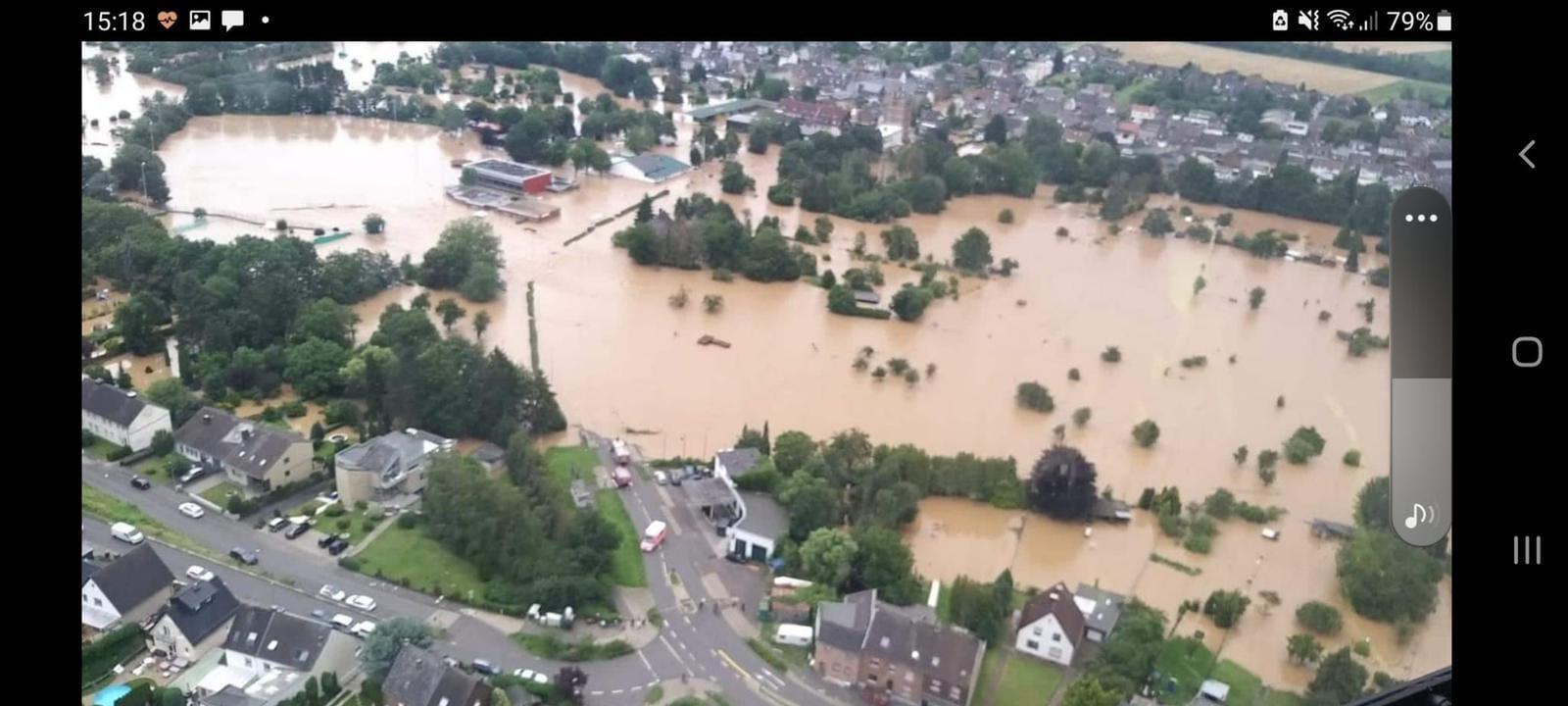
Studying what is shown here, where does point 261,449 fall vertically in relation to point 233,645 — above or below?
above

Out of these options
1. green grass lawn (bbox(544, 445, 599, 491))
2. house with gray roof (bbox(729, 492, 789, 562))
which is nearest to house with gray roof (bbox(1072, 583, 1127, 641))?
house with gray roof (bbox(729, 492, 789, 562))

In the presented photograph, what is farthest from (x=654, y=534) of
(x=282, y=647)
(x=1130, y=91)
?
(x=1130, y=91)

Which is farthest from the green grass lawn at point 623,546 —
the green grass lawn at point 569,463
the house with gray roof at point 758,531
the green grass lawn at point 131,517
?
the green grass lawn at point 131,517

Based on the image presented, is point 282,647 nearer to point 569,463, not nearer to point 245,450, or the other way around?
point 245,450

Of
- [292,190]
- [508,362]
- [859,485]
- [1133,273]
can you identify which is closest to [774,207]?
[1133,273]

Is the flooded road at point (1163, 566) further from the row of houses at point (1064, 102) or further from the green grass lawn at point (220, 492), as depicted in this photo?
the row of houses at point (1064, 102)
